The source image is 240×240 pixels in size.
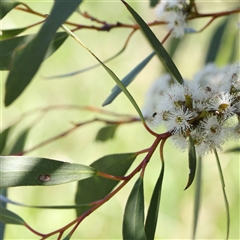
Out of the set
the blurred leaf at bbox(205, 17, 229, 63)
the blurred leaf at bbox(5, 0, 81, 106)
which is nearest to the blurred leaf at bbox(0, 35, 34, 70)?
the blurred leaf at bbox(5, 0, 81, 106)

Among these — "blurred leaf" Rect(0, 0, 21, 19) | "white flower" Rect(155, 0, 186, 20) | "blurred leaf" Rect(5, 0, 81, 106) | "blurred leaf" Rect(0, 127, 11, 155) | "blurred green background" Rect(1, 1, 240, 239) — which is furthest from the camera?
"blurred green background" Rect(1, 1, 240, 239)

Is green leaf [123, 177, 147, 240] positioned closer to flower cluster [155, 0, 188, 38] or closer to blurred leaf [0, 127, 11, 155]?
flower cluster [155, 0, 188, 38]

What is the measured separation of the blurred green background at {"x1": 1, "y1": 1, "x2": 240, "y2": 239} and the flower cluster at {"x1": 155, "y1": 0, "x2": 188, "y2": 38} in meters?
0.61

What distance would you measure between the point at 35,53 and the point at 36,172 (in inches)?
6.1

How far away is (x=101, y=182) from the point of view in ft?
2.50

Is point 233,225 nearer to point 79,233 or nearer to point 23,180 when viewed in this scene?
point 79,233

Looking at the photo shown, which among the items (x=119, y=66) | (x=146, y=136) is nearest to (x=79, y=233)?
(x=146, y=136)

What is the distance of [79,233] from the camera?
1.66m

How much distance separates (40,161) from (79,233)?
1148mm

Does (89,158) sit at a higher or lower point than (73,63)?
lower

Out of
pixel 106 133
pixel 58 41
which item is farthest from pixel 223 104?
pixel 106 133

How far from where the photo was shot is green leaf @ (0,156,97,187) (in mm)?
545

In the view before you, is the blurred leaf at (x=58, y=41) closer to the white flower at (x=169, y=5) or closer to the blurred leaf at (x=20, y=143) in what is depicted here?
the white flower at (x=169, y=5)

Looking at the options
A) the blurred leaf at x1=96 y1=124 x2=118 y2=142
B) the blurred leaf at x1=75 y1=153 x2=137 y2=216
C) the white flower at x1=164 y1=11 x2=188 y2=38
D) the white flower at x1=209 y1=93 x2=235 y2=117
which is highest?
the white flower at x1=164 y1=11 x2=188 y2=38
